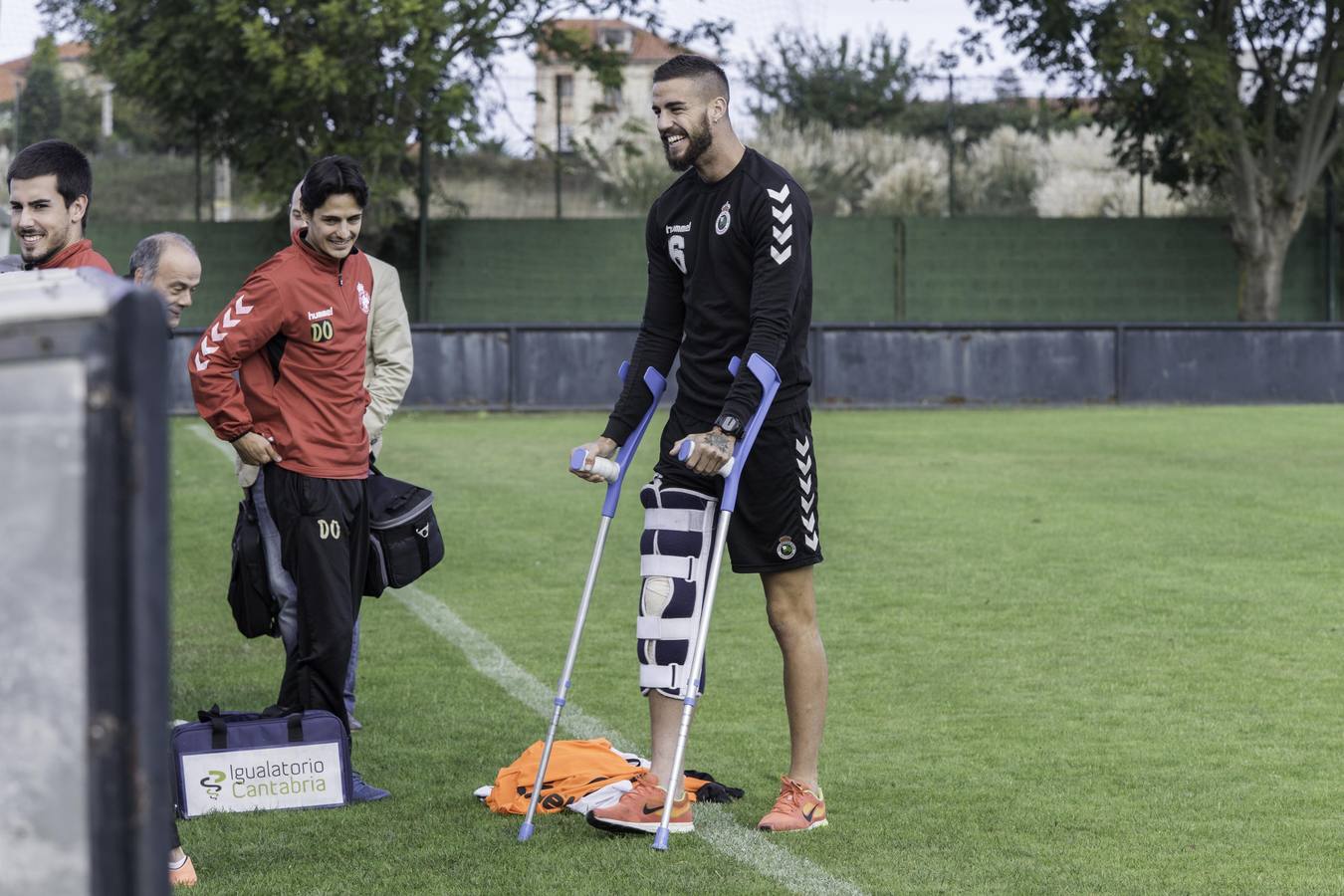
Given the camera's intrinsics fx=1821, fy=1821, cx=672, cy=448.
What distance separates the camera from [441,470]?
16484 mm

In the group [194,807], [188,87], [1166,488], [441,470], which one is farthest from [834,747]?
[188,87]

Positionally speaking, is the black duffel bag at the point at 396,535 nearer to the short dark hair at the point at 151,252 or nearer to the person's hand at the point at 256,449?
the person's hand at the point at 256,449

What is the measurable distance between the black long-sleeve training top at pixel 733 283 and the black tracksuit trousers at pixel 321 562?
84 cm

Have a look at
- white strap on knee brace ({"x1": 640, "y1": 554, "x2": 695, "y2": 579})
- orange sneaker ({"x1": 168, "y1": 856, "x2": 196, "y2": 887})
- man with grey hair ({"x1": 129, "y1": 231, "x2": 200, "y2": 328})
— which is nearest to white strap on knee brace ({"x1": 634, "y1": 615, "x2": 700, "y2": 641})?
white strap on knee brace ({"x1": 640, "y1": 554, "x2": 695, "y2": 579})

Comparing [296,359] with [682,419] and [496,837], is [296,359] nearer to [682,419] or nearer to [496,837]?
[682,419]

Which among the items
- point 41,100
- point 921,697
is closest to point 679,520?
point 921,697

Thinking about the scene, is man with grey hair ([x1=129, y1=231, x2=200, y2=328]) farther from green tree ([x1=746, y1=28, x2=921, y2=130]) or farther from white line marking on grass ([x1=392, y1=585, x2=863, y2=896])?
green tree ([x1=746, y1=28, x2=921, y2=130])

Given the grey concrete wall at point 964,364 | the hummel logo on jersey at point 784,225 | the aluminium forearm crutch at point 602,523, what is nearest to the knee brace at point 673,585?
the aluminium forearm crutch at point 602,523

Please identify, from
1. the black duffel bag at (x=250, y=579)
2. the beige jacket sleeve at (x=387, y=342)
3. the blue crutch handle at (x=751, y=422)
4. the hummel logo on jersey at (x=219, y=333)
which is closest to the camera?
the blue crutch handle at (x=751, y=422)

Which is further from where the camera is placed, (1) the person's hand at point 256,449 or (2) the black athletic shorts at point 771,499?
(1) the person's hand at point 256,449

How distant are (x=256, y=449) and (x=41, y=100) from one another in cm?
3341

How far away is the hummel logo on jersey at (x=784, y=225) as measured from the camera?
16.2 feet

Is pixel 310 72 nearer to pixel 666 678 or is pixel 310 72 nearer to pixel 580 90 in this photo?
pixel 580 90

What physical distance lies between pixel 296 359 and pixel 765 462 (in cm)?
144
